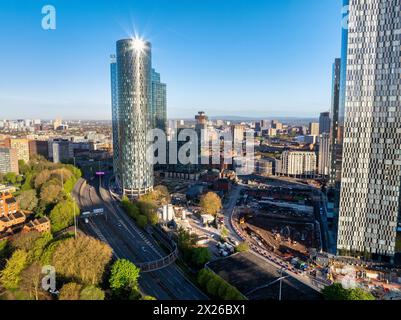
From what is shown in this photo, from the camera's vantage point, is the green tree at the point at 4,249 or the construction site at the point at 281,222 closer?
the green tree at the point at 4,249

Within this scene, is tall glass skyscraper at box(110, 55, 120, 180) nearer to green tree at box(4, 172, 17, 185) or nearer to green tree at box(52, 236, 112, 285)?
green tree at box(4, 172, 17, 185)

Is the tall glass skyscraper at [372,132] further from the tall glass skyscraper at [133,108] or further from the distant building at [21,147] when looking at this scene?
the distant building at [21,147]

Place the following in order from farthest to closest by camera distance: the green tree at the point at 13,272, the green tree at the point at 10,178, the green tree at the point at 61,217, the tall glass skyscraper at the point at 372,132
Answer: the green tree at the point at 10,178 < the green tree at the point at 61,217 < the tall glass skyscraper at the point at 372,132 < the green tree at the point at 13,272

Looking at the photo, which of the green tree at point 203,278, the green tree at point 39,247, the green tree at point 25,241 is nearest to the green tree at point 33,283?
the green tree at point 39,247

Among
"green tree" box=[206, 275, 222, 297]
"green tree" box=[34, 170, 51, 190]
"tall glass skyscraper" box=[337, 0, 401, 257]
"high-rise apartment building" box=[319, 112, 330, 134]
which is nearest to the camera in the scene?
"green tree" box=[206, 275, 222, 297]

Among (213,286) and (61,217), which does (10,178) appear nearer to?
(61,217)

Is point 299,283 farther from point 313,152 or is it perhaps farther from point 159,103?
point 159,103

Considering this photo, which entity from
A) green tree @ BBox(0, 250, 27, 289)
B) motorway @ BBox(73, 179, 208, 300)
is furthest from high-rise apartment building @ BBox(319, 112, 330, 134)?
green tree @ BBox(0, 250, 27, 289)
